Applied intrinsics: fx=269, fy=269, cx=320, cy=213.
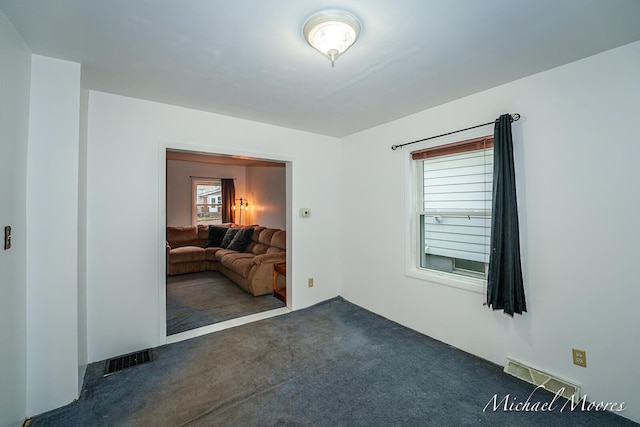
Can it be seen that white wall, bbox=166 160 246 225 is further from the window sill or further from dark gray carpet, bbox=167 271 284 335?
the window sill

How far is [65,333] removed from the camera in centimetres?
183

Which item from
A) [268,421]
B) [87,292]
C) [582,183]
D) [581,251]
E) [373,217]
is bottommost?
[268,421]

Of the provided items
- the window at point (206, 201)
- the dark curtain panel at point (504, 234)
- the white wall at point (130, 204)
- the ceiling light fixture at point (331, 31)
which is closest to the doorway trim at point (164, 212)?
the white wall at point (130, 204)

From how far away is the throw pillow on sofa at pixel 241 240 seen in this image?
18.0ft

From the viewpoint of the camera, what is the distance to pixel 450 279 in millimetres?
2611

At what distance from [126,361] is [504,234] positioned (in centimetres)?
334

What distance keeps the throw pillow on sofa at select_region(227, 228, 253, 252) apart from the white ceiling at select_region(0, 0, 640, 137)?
3446mm

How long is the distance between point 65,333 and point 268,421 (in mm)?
1499

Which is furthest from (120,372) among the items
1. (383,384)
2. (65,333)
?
(383,384)

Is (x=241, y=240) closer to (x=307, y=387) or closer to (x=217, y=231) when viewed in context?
(x=217, y=231)

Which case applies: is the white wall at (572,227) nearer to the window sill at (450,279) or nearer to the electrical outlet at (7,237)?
the window sill at (450,279)

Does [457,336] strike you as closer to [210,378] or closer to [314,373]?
[314,373]

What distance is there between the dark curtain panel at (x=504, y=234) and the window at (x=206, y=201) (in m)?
6.71

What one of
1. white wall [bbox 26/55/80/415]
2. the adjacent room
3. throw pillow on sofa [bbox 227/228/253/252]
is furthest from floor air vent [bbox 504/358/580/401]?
throw pillow on sofa [bbox 227/228/253/252]
